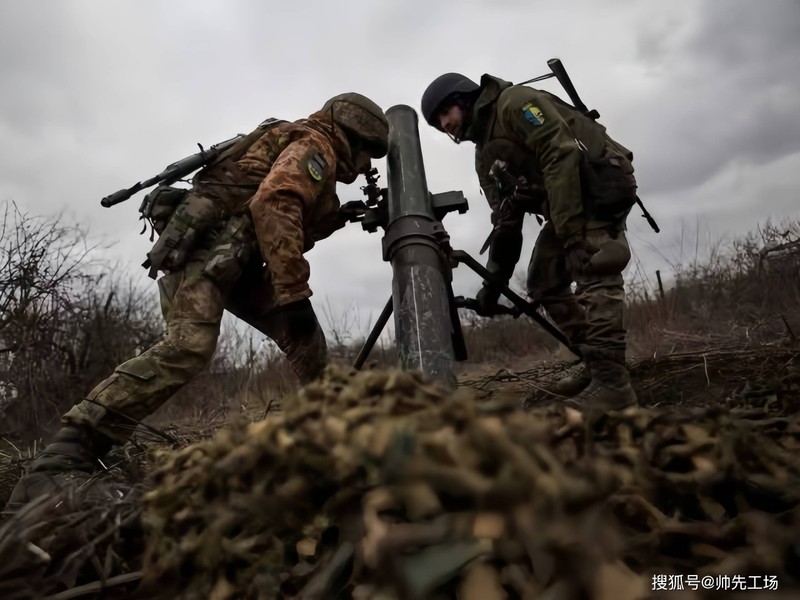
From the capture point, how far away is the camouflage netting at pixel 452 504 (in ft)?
1.66

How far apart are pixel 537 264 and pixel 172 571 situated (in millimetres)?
3211

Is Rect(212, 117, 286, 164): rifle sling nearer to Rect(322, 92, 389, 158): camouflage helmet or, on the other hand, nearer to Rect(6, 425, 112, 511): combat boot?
Rect(322, 92, 389, 158): camouflage helmet

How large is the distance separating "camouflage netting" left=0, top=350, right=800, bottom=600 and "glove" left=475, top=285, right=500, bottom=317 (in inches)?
101

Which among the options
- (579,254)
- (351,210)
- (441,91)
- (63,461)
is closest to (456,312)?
(579,254)

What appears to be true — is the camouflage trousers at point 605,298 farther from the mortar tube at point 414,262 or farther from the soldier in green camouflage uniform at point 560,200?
the mortar tube at point 414,262

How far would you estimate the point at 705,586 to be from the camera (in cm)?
58

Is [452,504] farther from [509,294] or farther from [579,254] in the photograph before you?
[509,294]

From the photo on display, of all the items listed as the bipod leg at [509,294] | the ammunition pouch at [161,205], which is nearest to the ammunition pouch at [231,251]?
the ammunition pouch at [161,205]

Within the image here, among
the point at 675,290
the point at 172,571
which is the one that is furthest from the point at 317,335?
the point at 675,290

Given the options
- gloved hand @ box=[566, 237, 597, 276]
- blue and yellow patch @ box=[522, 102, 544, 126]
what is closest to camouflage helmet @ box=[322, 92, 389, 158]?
blue and yellow patch @ box=[522, 102, 544, 126]

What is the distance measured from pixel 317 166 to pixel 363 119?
517mm

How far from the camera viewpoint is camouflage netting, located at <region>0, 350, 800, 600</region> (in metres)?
0.51

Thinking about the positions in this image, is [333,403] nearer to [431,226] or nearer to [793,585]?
[793,585]

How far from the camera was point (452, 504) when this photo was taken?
1.90 ft
